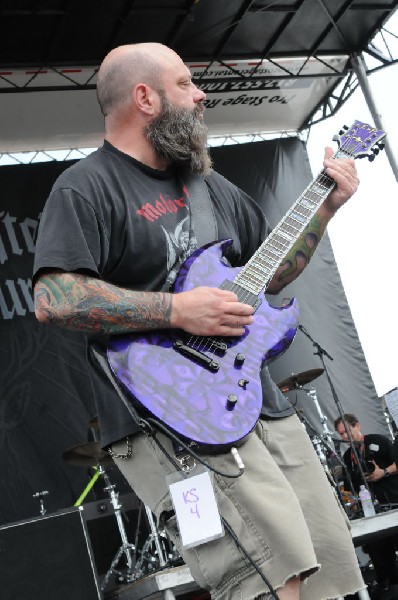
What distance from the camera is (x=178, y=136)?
7.66ft

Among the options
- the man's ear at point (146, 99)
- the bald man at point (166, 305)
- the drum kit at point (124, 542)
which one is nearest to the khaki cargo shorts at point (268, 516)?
the bald man at point (166, 305)

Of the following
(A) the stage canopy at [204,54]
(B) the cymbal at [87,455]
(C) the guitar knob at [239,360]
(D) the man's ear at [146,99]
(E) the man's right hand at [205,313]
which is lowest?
(C) the guitar knob at [239,360]

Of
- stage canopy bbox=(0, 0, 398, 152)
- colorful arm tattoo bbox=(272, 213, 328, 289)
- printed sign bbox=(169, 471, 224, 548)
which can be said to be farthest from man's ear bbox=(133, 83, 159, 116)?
stage canopy bbox=(0, 0, 398, 152)

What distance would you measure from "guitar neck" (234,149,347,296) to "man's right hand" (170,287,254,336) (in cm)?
14

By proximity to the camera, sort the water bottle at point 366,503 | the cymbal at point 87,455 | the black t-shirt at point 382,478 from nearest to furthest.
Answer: the cymbal at point 87,455 < the water bottle at point 366,503 < the black t-shirt at point 382,478

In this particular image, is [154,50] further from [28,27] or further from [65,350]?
[65,350]

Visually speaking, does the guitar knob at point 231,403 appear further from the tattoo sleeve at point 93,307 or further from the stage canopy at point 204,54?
the stage canopy at point 204,54

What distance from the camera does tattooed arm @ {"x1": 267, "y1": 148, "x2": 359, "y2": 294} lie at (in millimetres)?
2480

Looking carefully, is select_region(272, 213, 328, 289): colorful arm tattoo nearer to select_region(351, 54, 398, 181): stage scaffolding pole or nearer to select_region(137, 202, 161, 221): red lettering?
select_region(137, 202, 161, 221): red lettering

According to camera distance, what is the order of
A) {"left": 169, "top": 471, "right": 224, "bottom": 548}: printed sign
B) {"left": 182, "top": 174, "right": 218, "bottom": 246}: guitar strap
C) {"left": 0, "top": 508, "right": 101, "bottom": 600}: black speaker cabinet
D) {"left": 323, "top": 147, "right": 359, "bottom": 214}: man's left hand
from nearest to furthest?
{"left": 169, "top": 471, "right": 224, "bottom": 548}: printed sign
{"left": 182, "top": 174, "right": 218, "bottom": 246}: guitar strap
{"left": 323, "top": 147, "right": 359, "bottom": 214}: man's left hand
{"left": 0, "top": 508, "right": 101, "bottom": 600}: black speaker cabinet

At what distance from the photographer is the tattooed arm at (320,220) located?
2480 mm

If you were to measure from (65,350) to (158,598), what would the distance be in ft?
13.3

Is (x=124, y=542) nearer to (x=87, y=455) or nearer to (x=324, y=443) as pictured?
(x=87, y=455)

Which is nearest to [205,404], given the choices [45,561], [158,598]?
[45,561]
